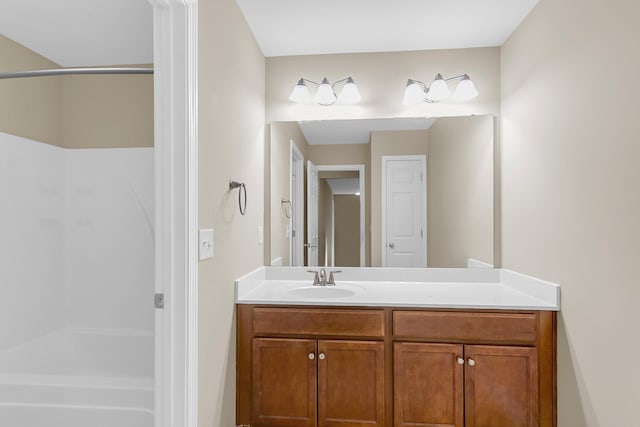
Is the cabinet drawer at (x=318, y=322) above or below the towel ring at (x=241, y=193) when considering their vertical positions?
below

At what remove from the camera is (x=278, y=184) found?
2482 millimetres

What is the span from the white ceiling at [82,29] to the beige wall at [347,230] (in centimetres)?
160

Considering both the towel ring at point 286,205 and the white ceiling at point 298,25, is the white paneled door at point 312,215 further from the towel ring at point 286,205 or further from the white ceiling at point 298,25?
the white ceiling at point 298,25

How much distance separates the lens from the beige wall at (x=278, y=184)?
8.05 feet

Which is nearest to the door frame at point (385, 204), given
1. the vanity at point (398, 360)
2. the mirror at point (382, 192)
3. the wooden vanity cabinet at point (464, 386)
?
the mirror at point (382, 192)

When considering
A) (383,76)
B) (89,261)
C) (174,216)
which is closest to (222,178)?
(174,216)

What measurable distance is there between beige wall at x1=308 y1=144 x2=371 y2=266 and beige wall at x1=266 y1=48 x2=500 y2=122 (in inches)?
8.4

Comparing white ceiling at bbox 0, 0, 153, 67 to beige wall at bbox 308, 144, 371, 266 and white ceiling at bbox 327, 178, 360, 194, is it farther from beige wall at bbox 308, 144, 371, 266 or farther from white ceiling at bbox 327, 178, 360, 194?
white ceiling at bbox 327, 178, 360, 194

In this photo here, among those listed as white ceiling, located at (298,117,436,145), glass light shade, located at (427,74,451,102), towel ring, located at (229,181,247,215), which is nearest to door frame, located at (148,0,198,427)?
towel ring, located at (229,181,247,215)

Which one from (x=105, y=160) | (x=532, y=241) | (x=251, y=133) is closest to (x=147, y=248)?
(x=105, y=160)

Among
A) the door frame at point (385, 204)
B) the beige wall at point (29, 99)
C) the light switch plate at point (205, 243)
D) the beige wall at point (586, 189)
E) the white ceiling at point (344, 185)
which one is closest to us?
the beige wall at point (586, 189)

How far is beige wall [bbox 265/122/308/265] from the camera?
8.05 feet

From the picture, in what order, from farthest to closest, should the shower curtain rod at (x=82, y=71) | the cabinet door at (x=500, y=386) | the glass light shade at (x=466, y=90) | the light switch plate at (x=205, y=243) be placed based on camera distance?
the glass light shade at (x=466, y=90) < the cabinet door at (x=500, y=386) < the shower curtain rod at (x=82, y=71) < the light switch plate at (x=205, y=243)

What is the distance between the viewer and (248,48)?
6.90 ft
